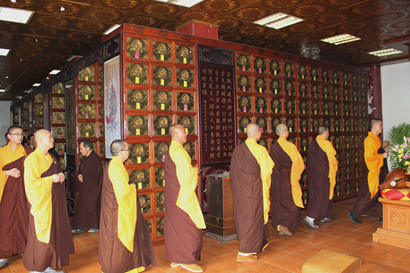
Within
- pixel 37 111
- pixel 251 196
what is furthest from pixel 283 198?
pixel 37 111

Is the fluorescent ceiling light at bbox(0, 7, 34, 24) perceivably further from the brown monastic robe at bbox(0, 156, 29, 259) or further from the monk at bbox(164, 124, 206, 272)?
the monk at bbox(164, 124, 206, 272)

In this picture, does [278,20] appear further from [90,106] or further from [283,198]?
[90,106]

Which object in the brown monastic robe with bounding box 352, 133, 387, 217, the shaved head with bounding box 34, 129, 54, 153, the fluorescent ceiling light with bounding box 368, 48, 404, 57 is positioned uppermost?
the fluorescent ceiling light with bounding box 368, 48, 404, 57

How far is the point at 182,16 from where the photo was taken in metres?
5.43

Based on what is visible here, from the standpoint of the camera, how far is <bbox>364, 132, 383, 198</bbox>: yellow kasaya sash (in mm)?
5594

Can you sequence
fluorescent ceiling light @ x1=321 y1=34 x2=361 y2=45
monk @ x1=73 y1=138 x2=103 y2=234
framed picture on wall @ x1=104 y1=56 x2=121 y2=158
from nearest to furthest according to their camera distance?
framed picture on wall @ x1=104 y1=56 x2=121 y2=158 → monk @ x1=73 y1=138 x2=103 y2=234 → fluorescent ceiling light @ x1=321 y1=34 x2=361 y2=45

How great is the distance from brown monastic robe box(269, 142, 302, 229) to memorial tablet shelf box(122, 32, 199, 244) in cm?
150

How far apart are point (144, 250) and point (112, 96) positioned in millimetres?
2513

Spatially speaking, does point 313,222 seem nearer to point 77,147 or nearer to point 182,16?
point 182,16

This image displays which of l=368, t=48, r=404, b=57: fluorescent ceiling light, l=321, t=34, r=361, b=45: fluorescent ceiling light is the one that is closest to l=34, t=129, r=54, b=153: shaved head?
l=321, t=34, r=361, b=45: fluorescent ceiling light

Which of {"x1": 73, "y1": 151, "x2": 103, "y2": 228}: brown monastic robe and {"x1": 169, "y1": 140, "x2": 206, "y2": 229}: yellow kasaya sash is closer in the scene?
{"x1": 169, "y1": 140, "x2": 206, "y2": 229}: yellow kasaya sash

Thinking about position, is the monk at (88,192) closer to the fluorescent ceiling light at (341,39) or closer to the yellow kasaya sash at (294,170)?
the yellow kasaya sash at (294,170)

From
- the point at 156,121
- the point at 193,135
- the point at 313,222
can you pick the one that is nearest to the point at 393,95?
the point at 313,222

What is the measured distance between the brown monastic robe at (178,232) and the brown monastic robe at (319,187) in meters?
2.74
